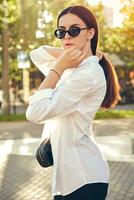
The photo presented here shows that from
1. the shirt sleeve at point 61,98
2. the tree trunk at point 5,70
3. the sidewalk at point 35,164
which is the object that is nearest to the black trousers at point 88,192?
the shirt sleeve at point 61,98

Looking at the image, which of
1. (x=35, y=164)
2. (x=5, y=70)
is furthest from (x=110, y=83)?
(x=5, y=70)

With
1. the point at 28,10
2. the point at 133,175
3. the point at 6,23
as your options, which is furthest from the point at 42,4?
the point at 133,175

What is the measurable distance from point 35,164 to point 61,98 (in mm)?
→ 5529

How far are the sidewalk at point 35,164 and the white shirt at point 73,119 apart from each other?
3.29 m

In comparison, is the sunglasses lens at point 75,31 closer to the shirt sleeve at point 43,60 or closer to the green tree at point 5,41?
the shirt sleeve at point 43,60

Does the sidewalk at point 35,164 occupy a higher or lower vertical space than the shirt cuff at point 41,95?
lower

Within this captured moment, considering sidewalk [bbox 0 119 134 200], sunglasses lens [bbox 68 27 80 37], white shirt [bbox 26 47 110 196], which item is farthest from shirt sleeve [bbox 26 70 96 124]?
sidewalk [bbox 0 119 134 200]

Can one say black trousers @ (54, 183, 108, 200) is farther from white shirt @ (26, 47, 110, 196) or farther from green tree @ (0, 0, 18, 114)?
green tree @ (0, 0, 18, 114)

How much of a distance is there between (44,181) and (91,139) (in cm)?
422

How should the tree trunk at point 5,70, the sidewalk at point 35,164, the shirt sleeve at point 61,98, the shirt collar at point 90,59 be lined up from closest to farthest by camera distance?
the shirt sleeve at point 61,98
the shirt collar at point 90,59
the sidewalk at point 35,164
the tree trunk at point 5,70

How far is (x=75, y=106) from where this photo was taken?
196 cm

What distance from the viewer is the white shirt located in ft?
6.33

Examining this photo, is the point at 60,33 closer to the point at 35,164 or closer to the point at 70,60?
the point at 70,60

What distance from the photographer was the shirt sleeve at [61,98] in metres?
1.92
